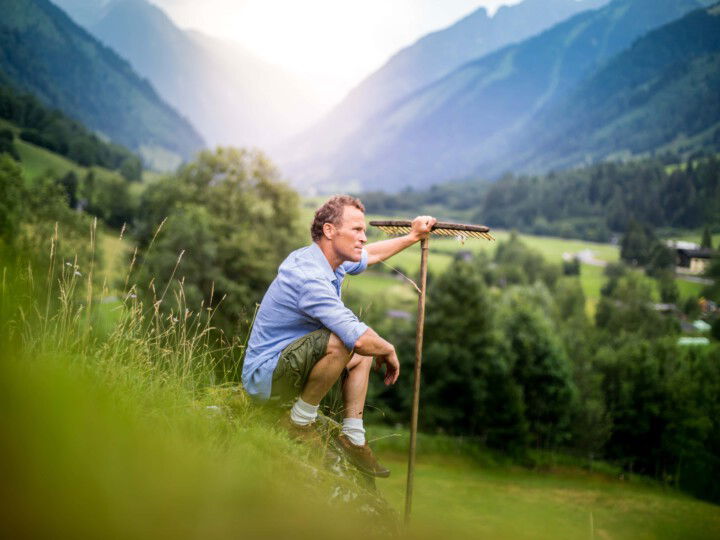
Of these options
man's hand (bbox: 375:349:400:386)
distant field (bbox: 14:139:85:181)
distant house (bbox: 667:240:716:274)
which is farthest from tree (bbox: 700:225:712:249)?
man's hand (bbox: 375:349:400:386)

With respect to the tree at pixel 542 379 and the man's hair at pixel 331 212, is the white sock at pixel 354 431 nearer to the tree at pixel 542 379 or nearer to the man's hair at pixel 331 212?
the man's hair at pixel 331 212

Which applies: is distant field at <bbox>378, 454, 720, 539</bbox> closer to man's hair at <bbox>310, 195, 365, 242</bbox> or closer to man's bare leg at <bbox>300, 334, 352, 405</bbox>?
man's bare leg at <bbox>300, 334, 352, 405</bbox>

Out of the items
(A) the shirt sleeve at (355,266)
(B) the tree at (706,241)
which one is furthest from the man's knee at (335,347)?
(B) the tree at (706,241)

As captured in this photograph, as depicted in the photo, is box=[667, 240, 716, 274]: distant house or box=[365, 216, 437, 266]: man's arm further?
box=[667, 240, 716, 274]: distant house

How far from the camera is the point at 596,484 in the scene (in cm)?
4069

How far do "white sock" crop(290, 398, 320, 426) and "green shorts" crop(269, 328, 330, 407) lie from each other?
14 cm

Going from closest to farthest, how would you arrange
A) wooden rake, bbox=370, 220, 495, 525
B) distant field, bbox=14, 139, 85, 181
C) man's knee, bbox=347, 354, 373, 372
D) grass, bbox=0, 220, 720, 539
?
grass, bbox=0, 220, 720, 539 → man's knee, bbox=347, 354, 373, 372 → wooden rake, bbox=370, 220, 495, 525 → distant field, bbox=14, 139, 85, 181

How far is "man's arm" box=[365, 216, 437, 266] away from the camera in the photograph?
5.91 meters

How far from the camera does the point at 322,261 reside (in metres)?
5.15

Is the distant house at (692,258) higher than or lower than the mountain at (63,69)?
lower

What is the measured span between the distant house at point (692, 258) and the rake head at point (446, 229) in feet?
489

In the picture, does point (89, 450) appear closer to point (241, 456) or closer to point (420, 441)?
point (241, 456)

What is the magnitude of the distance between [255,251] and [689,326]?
310 ft

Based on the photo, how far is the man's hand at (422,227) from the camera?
5889 mm
